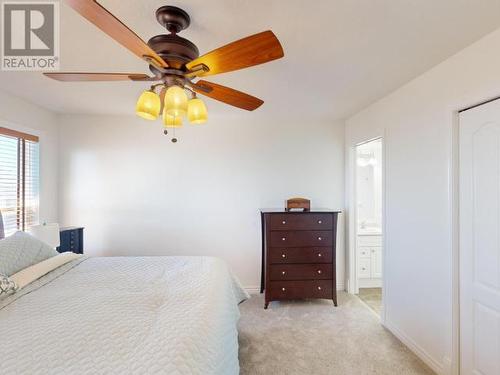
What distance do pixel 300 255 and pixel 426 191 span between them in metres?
1.50

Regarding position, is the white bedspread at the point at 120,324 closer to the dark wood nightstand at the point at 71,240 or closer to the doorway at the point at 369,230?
the dark wood nightstand at the point at 71,240

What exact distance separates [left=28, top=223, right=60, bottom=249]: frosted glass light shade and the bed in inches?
27.8

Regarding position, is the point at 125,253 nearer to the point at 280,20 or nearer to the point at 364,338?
the point at 364,338

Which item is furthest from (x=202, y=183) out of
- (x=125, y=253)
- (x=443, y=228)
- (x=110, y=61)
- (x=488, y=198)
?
(x=488, y=198)

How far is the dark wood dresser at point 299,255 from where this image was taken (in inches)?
119

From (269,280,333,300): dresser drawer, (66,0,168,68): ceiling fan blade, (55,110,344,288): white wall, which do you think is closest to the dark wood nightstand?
(55,110,344,288): white wall

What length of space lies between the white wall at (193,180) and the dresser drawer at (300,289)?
562 millimetres

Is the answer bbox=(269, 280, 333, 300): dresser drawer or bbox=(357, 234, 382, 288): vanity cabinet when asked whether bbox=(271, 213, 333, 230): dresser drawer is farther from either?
bbox=(357, 234, 382, 288): vanity cabinet

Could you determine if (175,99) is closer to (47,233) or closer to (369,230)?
(47,233)

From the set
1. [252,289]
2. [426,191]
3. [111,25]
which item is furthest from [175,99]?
[252,289]

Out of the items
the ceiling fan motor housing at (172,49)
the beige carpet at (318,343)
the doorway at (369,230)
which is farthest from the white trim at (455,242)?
the ceiling fan motor housing at (172,49)

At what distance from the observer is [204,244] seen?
3.53 meters

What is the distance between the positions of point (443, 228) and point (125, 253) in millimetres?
3526

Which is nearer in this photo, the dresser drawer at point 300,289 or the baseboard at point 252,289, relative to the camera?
the dresser drawer at point 300,289
